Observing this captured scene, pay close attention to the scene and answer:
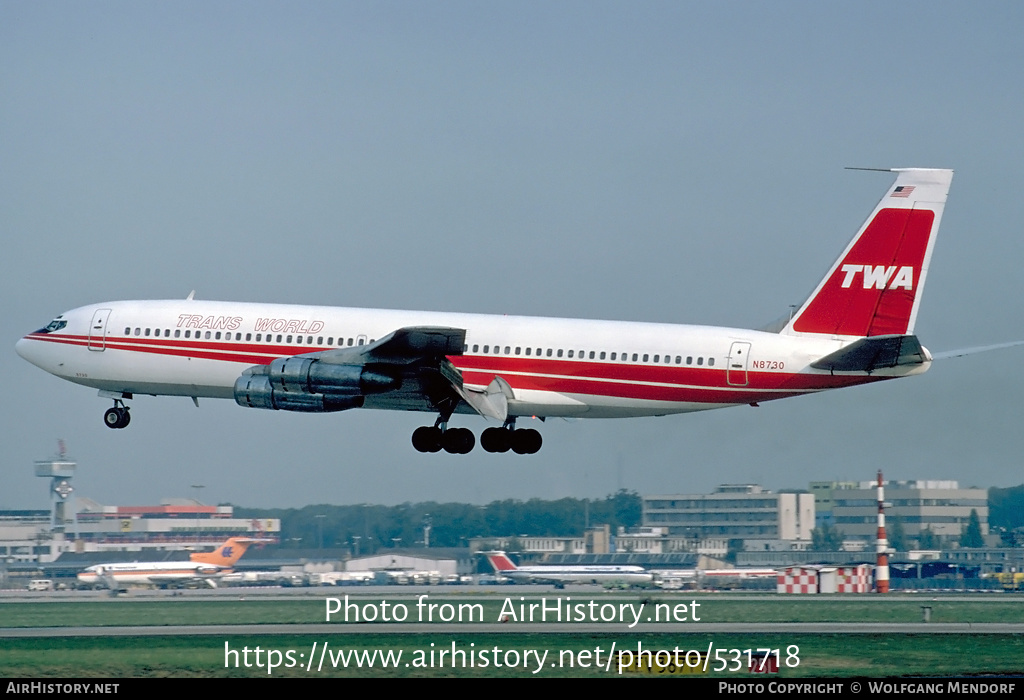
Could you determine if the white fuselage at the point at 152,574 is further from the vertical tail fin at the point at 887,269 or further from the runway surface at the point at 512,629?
the vertical tail fin at the point at 887,269

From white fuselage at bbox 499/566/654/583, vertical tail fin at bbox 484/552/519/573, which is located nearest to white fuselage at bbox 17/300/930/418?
white fuselage at bbox 499/566/654/583

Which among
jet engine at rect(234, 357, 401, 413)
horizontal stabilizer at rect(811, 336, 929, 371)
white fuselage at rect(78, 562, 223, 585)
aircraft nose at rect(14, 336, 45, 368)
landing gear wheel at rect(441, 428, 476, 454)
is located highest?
aircraft nose at rect(14, 336, 45, 368)

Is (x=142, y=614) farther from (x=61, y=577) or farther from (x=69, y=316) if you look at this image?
(x=61, y=577)

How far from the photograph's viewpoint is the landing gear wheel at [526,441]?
54.8 metres

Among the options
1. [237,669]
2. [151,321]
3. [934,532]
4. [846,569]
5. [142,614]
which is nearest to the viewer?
[237,669]

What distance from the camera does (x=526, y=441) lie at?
180 ft

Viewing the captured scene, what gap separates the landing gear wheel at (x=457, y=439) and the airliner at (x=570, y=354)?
0.06 metres

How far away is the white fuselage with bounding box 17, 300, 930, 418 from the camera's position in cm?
5028

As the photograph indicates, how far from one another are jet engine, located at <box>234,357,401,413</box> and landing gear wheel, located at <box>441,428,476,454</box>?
3435 millimetres

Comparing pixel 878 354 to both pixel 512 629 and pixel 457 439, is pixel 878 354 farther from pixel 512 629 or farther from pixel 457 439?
pixel 512 629

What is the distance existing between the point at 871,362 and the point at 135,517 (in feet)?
338

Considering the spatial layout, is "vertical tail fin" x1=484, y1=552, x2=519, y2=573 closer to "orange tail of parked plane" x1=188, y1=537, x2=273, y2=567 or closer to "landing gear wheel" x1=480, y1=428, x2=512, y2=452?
"orange tail of parked plane" x1=188, y1=537, x2=273, y2=567
